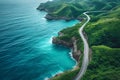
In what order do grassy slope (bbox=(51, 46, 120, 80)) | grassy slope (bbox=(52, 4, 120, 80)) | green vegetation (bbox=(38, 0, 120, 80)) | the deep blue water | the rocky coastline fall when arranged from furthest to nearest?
the rocky coastline < the deep blue water < green vegetation (bbox=(38, 0, 120, 80)) < grassy slope (bbox=(52, 4, 120, 80)) < grassy slope (bbox=(51, 46, 120, 80))

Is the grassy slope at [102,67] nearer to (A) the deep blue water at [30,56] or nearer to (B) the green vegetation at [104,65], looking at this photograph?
(B) the green vegetation at [104,65]

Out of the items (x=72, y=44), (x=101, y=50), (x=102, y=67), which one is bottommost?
(x=102, y=67)

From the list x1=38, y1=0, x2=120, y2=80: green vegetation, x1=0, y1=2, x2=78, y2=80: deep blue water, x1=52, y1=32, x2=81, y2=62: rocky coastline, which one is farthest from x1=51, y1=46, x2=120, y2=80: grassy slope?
x1=0, y1=2, x2=78, y2=80: deep blue water

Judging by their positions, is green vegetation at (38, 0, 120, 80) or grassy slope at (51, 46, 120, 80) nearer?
grassy slope at (51, 46, 120, 80)

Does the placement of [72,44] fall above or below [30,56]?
below

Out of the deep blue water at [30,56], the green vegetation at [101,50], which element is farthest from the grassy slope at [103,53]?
the deep blue water at [30,56]

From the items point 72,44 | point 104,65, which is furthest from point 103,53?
point 72,44

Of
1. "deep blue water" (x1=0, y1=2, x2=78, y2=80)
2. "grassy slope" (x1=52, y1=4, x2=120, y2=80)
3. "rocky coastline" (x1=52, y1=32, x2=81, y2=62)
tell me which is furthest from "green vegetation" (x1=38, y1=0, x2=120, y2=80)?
"deep blue water" (x1=0, y1=2, x2=78, y2=80)

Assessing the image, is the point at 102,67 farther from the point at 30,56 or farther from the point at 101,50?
the point at 30,56

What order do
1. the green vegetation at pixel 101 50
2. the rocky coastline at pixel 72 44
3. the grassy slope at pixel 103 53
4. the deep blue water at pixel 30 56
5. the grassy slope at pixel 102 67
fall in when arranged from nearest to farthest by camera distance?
the grassy slope at pixel 102 67 < the grassy slope at pixel 103 53 < the green vegetation at pixel 101 50 < the deep blue water at pixel 30 56 < the rocky coastline at pixel 72 44

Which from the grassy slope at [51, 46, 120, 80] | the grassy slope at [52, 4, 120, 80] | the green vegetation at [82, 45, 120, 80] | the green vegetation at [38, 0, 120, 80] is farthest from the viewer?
the green vegetation at [38, 0, 120, 80]

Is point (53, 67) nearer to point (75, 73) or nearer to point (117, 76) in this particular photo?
point (75, 73)

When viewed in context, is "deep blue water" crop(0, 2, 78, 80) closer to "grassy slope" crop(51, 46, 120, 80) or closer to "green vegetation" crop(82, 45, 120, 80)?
"grassy slope" crop(51, 46, 120, 80)

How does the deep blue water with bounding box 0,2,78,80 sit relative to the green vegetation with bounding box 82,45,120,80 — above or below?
above
